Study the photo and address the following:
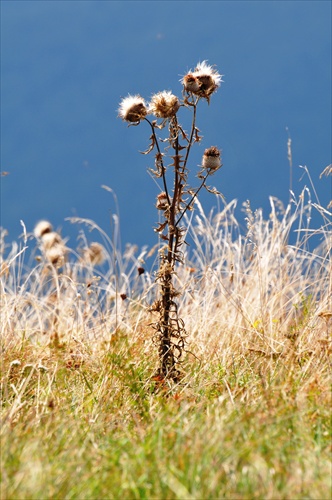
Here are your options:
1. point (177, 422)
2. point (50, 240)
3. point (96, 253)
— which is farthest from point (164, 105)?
point (96, 253)

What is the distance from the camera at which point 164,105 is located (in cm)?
305

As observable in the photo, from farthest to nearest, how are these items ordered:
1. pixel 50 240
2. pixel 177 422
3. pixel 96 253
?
pixel 96 253 < pixel 50 240 < pixel 177 422

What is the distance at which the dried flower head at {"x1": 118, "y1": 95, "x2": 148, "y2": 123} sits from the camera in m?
3.05

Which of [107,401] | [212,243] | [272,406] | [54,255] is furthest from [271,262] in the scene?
[272,406]

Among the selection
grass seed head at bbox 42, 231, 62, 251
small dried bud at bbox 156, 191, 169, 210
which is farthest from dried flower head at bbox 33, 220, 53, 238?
small dried bud at bbox 156, 191, 169, 210

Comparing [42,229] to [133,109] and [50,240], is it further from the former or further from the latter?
[133,109]

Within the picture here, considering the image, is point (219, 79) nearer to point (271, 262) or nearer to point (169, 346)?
point (169, 346)

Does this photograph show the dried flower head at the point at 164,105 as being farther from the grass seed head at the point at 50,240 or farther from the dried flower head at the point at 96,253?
the dried flower head at the point at 96,253

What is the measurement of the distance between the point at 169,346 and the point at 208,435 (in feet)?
3.71

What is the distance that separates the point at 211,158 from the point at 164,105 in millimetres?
291

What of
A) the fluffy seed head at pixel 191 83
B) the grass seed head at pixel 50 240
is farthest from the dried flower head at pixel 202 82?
the grass seed head at pixel 50 240

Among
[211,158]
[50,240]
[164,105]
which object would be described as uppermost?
[50,240]

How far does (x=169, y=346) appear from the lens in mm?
3191

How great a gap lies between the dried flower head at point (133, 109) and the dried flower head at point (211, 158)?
1.00ft
